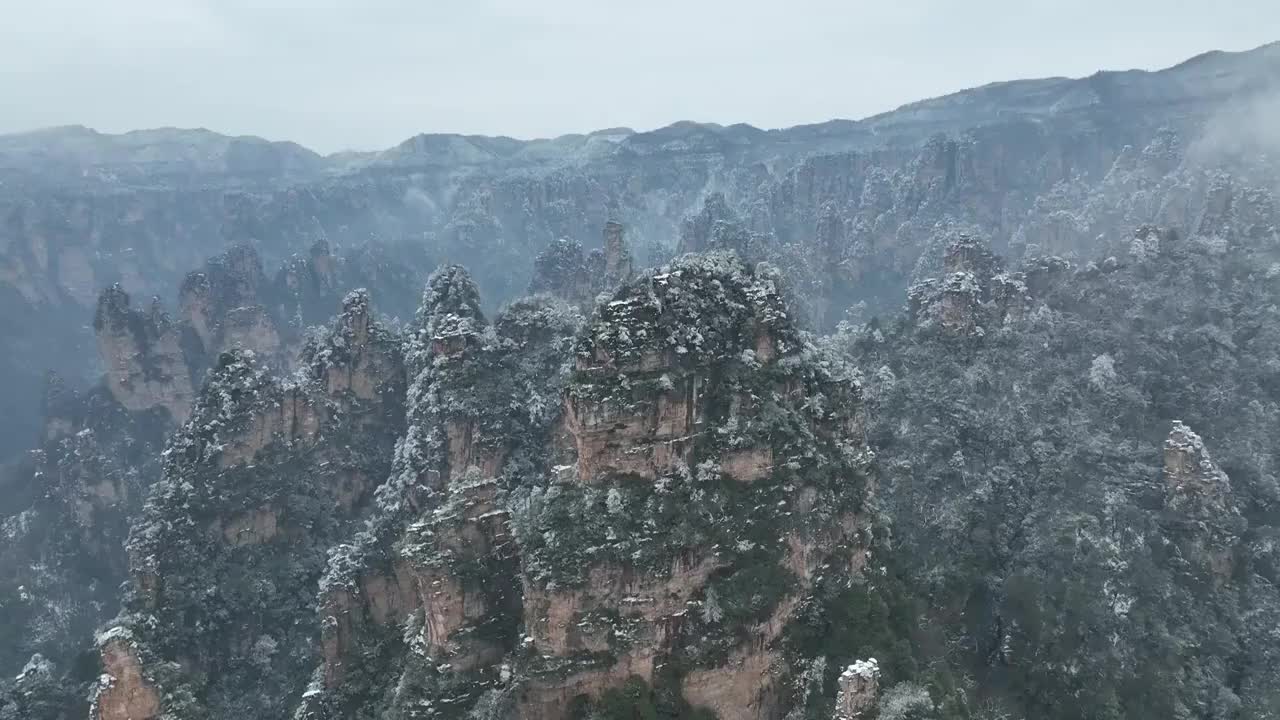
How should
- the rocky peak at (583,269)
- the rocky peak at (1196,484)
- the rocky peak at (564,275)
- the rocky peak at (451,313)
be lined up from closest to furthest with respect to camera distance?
the rocky peak at (1196,484), the rocky peak at (451,313), the rocky peak at (583,269), the rocky peak at (564,275)

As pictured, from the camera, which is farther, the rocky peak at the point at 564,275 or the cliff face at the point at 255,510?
Answer: the rocky peak at the point at 564,275

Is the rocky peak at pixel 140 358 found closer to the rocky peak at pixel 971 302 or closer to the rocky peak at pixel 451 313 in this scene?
the rocky peak at pixel 451 313

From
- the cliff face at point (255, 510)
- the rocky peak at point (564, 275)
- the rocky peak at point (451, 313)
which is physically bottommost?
the cliff face at point (255, 510)

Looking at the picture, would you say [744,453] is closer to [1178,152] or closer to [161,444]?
[161,444]

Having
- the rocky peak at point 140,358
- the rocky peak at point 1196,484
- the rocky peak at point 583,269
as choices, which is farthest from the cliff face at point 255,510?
the rocky peak at point 1196,484

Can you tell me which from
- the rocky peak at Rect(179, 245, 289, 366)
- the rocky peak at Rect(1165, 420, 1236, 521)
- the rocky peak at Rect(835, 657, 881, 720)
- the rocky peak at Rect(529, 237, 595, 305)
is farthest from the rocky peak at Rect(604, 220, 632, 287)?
the rocky peak at Rect(835, 657, 881, 720)

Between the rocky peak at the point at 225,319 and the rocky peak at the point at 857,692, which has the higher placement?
the rocky peak at the point at 225,319

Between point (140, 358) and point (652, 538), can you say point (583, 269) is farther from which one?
point (652, 538)

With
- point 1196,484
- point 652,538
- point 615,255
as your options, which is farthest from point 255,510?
point 1196,484

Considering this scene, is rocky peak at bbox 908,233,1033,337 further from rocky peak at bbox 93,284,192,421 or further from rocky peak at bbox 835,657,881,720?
rocky peak at bbox 93,284,192,421

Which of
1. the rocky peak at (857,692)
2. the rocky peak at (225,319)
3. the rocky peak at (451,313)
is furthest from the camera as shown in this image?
the rocky peak at (225,319)

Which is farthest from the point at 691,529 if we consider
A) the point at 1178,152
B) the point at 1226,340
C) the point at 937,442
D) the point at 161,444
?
the point at 1178,152
